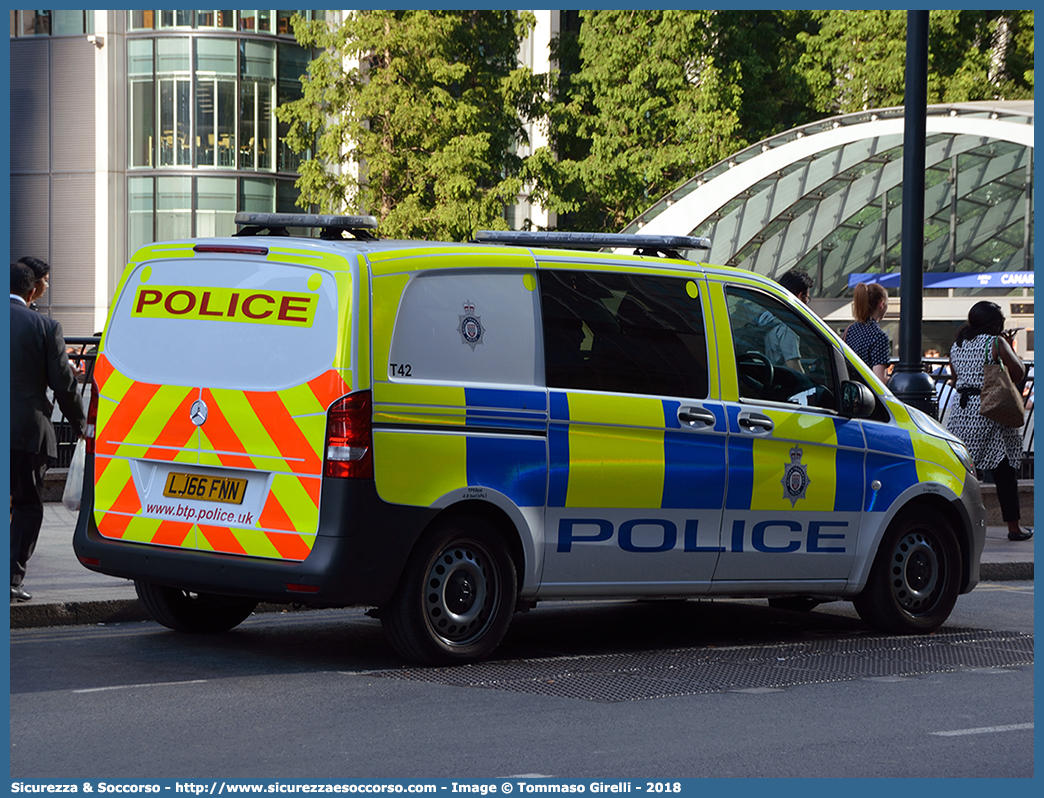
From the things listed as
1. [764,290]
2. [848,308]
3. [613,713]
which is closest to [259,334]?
[613,713]

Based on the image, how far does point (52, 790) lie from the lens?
16.6 feet

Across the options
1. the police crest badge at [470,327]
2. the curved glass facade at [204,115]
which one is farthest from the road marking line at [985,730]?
the curved glass facade at [204,115]

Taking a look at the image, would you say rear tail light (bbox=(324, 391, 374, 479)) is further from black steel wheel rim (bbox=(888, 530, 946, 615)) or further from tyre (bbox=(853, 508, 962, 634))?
black steel wheel rim (bbox=(888, 530, 946, 615))

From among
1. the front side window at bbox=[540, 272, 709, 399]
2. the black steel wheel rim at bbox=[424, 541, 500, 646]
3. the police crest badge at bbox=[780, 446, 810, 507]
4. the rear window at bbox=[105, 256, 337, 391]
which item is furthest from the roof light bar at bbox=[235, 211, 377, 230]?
the police crest badge at bbox=[780, 446, 810, 507]

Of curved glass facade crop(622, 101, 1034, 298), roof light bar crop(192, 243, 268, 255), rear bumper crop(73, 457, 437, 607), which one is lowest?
rear bumper crop(73, 457, 437, 607)

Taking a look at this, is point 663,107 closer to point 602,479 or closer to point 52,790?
point 602,479

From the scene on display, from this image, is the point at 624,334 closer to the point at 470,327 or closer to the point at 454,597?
the point at 470,327

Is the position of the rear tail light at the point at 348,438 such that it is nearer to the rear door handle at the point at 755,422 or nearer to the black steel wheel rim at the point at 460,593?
the black steel wheel rim at the point at 460,593

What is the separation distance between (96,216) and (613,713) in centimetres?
3694

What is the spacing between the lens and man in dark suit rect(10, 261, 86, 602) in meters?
8.46

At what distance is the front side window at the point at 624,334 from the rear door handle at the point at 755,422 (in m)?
0.27

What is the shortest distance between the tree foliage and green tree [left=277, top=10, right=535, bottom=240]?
4 centimetres

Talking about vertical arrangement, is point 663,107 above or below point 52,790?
above

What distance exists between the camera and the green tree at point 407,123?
32.5m
